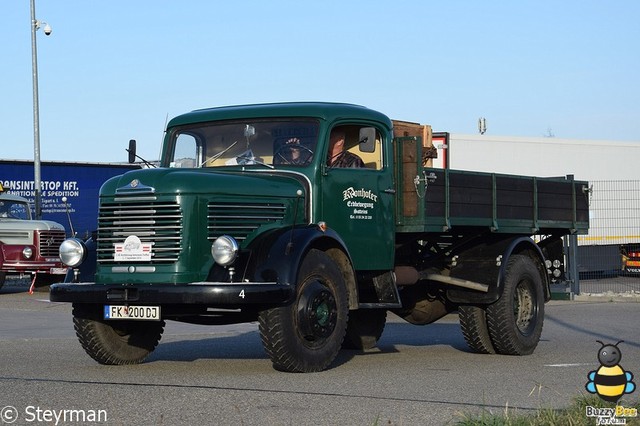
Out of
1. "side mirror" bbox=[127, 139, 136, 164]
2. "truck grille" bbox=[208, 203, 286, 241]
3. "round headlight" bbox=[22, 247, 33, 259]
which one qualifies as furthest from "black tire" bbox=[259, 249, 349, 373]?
"round headlight" bbox=[22, 247, 33, 259]

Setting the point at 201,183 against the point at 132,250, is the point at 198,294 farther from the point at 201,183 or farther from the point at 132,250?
the point at 201,183

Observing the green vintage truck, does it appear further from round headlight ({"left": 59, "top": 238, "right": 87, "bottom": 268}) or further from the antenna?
the antenna

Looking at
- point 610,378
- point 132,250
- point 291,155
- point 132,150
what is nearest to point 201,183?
point 132,250

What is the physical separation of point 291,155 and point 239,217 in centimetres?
117

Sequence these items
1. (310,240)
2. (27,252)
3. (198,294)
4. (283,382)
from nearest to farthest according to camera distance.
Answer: (283,382), (198,294), (310,240), (27,252)

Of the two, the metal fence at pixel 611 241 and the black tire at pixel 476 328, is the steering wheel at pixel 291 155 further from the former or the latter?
the metal fence at pixel 611 241

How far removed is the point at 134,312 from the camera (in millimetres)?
10016

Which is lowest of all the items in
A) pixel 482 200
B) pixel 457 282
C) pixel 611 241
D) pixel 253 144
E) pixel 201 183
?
pixel 611 241

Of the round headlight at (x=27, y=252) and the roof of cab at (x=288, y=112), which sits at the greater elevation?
the roof of cab at (x=288, y=112)

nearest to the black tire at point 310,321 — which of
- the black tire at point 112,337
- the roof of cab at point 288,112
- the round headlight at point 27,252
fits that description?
the roof of cab at point 288,112

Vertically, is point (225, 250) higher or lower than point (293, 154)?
lower

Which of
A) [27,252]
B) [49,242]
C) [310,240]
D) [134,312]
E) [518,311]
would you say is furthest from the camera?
[49,242]

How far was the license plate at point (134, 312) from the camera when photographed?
9.96 m

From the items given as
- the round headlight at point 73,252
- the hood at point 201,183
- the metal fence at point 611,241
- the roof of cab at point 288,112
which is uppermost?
the roof of cab at point 288,112
